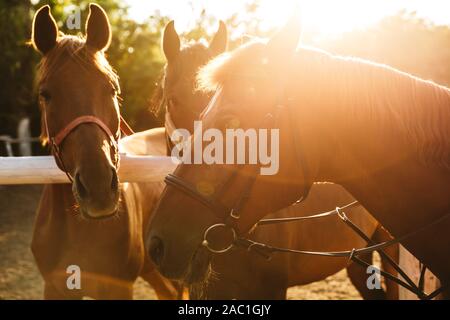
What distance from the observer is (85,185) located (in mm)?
2561

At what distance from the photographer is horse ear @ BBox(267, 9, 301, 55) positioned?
6.86 feet

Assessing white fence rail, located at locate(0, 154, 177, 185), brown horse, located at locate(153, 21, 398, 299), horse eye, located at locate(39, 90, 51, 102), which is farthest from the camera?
brown horse, located at locate(153, 21, 398, 299)

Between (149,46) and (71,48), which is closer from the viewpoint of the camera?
(71,48)

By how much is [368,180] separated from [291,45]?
72 centimetres

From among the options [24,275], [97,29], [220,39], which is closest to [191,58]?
[220,39]

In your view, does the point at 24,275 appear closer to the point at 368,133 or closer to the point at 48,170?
the point at 48,170

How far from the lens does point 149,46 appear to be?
615 inches

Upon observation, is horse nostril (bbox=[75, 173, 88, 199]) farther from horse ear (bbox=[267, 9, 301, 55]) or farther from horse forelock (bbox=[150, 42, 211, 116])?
horse forelock (bbox=[150, 42, 211, 116])

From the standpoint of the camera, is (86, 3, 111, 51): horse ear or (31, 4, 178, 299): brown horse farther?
(86, 3, 111, 51): horse ear

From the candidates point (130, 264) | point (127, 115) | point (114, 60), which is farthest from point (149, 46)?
point (130, 264)

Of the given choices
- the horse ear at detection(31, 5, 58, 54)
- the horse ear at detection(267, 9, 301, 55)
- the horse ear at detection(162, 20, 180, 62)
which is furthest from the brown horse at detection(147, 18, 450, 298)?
the horse ear at detection(162, 20, 180, 62)

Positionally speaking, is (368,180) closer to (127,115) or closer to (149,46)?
(127,115)

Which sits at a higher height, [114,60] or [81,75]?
[114,60]

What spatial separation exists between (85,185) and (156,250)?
2.12ft
